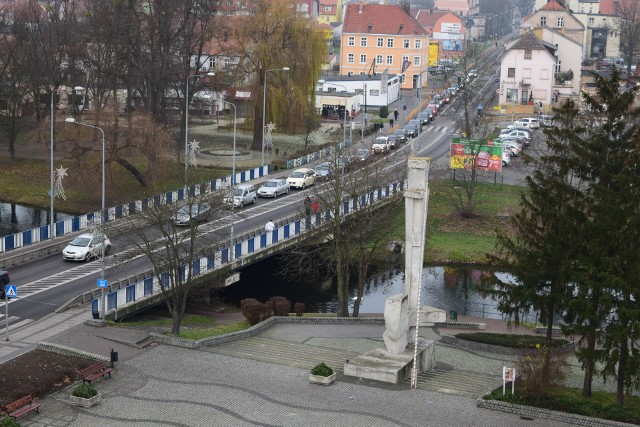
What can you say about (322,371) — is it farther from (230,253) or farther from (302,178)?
(302,178)

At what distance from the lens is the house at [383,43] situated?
136 metres

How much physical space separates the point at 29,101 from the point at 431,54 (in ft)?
244

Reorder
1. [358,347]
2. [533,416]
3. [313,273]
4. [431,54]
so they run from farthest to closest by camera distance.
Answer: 1. [431,54]
2. [313,273]
3. [358,347]
4. [533,416]

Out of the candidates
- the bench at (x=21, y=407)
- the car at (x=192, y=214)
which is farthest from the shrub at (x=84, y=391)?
the car at (x=192, y=214)

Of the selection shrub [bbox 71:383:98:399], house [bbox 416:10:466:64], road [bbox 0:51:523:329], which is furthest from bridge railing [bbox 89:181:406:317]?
house [bbox 416:10:466:64]

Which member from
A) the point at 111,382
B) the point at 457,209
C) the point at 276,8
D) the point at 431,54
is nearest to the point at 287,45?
the point at 276,8

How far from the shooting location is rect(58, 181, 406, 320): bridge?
1866 inches

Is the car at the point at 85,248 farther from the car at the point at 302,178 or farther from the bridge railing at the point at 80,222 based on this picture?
the car at the point at 302,178

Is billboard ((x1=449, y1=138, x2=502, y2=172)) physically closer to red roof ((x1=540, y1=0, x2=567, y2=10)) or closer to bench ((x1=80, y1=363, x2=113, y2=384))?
bench ((x1=80, y1=363, x2=113, y2=384))

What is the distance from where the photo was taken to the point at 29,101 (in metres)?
95.0

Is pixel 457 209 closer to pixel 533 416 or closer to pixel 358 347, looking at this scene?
pixel 358 347

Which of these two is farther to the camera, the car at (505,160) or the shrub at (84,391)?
the car at (505,160)

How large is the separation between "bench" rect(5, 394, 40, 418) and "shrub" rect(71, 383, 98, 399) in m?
1.31

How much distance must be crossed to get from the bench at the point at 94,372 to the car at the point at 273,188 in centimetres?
3409
